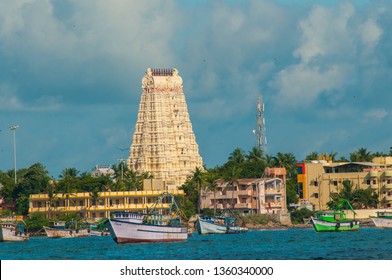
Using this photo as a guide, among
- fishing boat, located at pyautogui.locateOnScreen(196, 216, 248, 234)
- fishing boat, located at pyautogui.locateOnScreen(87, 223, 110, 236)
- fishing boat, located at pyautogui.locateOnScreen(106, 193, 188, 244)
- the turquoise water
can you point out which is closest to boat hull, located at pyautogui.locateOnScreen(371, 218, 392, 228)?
fishing boat, located at pyautogui.locateOnScreen(196, 216, 248, 234)

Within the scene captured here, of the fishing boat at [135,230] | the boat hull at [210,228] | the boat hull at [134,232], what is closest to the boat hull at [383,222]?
Answer: the boat hull at [210,228]

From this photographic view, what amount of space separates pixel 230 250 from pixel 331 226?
52.3 meters

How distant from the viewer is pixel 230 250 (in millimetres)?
126188

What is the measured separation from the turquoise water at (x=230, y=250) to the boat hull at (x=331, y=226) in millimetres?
17232

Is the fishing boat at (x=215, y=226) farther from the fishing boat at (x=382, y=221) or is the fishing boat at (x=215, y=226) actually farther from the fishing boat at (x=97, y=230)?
the fishing boat at (x=382, y=221)

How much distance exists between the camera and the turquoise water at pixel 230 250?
4424 inches

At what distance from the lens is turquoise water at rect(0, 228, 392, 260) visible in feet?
369

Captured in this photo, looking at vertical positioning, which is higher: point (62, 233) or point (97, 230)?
point (97, 230)

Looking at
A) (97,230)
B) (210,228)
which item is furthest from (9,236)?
(210,228)

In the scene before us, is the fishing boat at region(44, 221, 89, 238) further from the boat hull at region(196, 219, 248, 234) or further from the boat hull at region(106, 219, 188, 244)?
the boat hull at region(106, 219, 188, 244)

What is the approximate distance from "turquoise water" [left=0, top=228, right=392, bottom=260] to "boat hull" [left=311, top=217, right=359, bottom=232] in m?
17.2

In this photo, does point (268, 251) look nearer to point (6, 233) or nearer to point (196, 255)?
point (196, 255)

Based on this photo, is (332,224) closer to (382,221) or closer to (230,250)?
(382,221)
